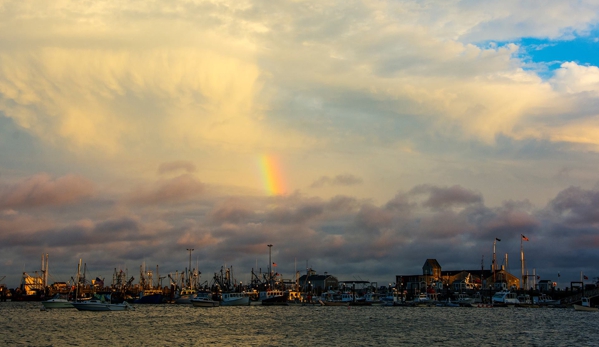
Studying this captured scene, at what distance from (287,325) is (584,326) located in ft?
176

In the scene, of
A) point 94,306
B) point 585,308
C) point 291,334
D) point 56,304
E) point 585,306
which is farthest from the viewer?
point 585,306

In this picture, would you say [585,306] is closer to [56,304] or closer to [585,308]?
[585,308]

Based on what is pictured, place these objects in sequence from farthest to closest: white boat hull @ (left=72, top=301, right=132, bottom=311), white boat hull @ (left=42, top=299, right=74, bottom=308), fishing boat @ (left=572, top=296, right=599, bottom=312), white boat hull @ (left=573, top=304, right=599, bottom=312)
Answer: fishing boat @ (left=572, top=296, right=599, bottom=312), white boat hull @ (left=573, top=304, right=599, bottom=312), white boat hull @ (left=42, top=299, right=74, bottom=308), white boat hull @ (left=72, top=301, right=132, bottom=311)

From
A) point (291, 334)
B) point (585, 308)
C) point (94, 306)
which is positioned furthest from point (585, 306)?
point (94, 306)

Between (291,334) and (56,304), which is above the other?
(291,334)

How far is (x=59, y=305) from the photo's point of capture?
18138 centimetres

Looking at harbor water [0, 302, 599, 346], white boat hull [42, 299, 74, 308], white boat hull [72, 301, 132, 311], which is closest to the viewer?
harbor water [0, 302, 599, 346]

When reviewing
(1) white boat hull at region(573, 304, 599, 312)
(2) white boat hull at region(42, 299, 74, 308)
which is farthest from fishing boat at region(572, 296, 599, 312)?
(2) white boat hull at region(42, 299, 74, 308)

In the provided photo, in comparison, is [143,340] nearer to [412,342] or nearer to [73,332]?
[73,332]

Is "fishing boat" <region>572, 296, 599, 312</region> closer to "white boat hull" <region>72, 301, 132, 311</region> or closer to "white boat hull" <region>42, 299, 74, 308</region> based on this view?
"white boat hull" <region>72, 301, 132, 311</region>

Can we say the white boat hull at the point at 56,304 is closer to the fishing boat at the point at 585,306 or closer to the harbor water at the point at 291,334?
the harbor water at the point at 291,334

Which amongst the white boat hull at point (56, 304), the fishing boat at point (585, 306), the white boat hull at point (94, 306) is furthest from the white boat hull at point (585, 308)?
the white boat hull at point (56, 304)

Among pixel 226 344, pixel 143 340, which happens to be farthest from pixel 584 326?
pixel 143 340

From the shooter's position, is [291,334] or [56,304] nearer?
[291,334]
